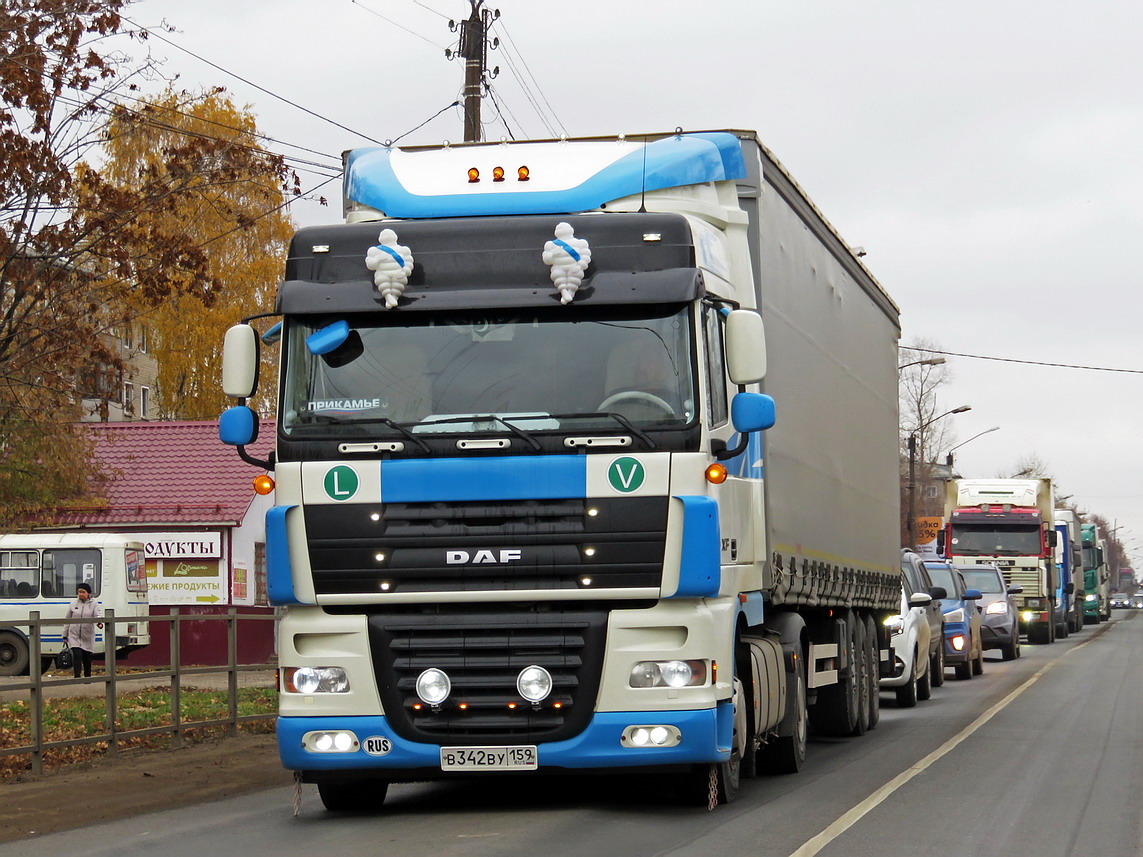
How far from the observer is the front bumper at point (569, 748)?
972 cm

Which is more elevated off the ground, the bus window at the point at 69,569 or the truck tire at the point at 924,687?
the bus window at the point at 69,569

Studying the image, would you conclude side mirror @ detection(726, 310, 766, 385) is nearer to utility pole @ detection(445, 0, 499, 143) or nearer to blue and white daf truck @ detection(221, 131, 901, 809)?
blue and white daf truck @ detection(221, 131, 901, 809)

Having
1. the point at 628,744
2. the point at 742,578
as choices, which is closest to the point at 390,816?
the point at 628,744

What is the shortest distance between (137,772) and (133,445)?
26.2m

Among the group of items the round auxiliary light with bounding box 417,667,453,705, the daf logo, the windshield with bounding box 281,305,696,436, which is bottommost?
the round auxiliary light with bounding box 417,667,453,705

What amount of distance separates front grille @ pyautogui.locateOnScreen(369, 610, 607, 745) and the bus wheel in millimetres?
22760

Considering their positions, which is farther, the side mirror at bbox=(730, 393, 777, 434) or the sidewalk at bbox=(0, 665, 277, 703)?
the sidewalk at bbox=(0, 665, 277, 703)

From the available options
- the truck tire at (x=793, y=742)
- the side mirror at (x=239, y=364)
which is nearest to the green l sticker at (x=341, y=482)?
the side mirror at (x=239, y=364)

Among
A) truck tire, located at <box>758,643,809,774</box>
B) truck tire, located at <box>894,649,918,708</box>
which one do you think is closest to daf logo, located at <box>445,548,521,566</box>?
truck tire, located at <box>758,643,809,774</box>

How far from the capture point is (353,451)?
9773mm

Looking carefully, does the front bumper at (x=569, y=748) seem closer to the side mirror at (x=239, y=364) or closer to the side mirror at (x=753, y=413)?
the side mirror at (x=753, y=413)

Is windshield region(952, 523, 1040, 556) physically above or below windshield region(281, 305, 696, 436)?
below

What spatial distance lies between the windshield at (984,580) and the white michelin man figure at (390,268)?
1086 inches

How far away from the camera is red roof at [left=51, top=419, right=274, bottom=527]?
3775 centimetres
